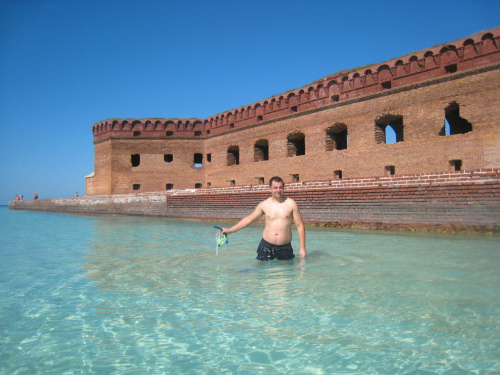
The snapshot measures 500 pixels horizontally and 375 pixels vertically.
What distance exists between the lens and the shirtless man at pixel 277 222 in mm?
5699

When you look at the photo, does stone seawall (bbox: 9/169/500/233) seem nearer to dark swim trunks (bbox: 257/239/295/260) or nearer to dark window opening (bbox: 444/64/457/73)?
dark swim trunks (bbox: 257/239/295/260)

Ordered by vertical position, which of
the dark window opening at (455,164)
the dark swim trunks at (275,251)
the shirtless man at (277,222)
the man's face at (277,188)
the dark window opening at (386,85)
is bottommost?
the dark swim trunks at (275,251)

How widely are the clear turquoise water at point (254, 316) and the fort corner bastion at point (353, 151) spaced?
4702 mm

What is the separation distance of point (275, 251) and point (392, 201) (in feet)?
21.7

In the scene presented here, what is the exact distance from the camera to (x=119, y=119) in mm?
28625

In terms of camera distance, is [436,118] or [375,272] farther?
[436,118]

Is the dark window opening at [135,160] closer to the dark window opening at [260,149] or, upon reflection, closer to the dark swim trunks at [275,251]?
the dark window opening at [260,149]

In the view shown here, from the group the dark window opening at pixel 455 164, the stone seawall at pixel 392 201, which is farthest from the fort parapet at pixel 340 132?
the stone seawall at pixel 392 201

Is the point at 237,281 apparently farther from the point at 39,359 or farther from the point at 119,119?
the point at 119,119

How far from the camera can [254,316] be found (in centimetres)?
342

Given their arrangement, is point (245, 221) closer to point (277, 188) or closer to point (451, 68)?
point (277, 188)

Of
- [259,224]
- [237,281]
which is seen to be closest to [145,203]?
[259,224]

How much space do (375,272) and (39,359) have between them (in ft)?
13.2

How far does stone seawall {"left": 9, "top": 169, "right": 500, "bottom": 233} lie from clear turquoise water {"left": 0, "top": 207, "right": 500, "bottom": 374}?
12.0ft
